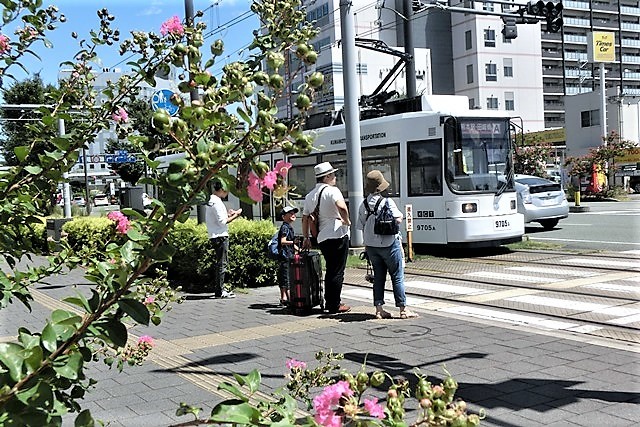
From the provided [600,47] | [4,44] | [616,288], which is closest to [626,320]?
[616,288]

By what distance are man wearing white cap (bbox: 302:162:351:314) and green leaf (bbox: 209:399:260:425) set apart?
22.8ft

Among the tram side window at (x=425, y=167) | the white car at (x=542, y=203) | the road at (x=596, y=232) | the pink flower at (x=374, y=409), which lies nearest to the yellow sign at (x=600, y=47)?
the road at (x=596, y=232)

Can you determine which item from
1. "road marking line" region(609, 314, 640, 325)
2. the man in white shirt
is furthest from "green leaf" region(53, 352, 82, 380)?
the man in white shirt

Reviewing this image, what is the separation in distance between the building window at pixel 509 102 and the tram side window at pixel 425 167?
2603 inches

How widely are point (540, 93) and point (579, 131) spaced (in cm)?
2229

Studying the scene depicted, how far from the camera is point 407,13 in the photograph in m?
18.8

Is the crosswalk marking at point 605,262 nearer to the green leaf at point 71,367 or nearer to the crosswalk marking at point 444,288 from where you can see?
the crosswalk marking at point 444,288

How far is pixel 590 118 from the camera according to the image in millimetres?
58938

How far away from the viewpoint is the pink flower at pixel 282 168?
6.46 ft

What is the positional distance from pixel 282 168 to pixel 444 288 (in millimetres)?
9138

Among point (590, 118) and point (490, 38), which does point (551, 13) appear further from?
point (490, 38)

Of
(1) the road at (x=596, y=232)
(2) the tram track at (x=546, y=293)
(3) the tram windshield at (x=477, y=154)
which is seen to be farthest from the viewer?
(1) the road at (x=596, y=232)

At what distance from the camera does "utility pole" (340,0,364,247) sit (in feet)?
48.2

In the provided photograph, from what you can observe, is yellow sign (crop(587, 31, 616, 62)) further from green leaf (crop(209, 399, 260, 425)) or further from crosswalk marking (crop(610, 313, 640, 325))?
green leaf (crop(209, 399, 260, 425))
